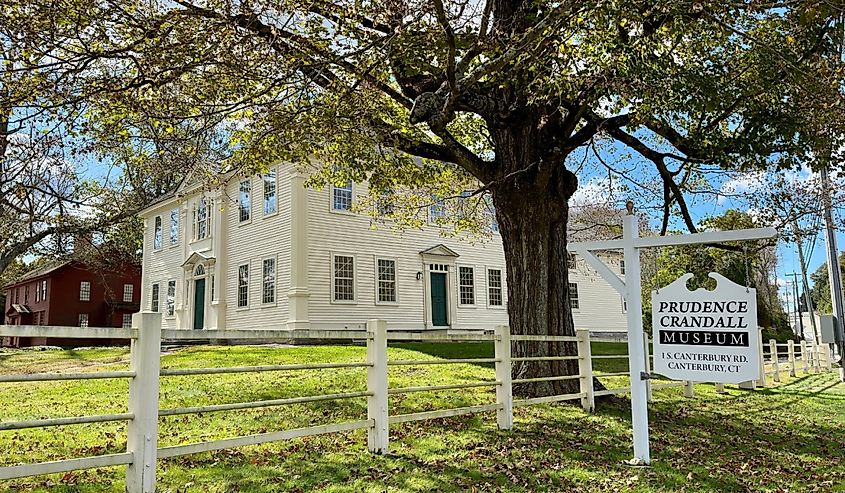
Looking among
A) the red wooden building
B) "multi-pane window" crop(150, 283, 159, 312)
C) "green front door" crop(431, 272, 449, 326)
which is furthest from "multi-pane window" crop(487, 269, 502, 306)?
the red wooden building

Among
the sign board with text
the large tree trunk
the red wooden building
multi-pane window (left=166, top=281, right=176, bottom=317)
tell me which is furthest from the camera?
the red wooden building

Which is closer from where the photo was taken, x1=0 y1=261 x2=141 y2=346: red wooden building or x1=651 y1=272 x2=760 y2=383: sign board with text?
x1=651 y1=272 x2=760 y2=383: sign board with text

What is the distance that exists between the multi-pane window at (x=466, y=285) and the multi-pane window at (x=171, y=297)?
11.8 m

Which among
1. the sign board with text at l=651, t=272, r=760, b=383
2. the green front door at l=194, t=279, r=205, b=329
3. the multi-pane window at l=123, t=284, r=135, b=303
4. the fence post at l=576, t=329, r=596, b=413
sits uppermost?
the multi-pane window at l=123, t=284, r=135, b=303

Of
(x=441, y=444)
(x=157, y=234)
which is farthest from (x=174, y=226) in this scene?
(x=441, y=444)

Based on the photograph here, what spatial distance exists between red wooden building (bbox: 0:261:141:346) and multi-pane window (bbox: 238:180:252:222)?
63.3ft

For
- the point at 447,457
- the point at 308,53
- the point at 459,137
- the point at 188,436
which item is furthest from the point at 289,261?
the point at 447,457

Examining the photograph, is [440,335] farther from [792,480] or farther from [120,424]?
[120,424]

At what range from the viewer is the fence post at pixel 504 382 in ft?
25.1

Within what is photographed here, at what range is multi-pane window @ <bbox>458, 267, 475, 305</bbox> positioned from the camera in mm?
23953

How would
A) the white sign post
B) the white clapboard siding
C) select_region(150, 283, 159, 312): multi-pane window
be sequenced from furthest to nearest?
select_region(150, 283, 159, 312): multi-pane window
the white clapboard siding
the white sign post

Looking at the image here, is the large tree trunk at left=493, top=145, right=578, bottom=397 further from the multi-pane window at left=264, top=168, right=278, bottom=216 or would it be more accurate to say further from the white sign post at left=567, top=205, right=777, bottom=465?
the multi-pane window at left=264, top=168, right=278, bottom=216

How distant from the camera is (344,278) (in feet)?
68.5

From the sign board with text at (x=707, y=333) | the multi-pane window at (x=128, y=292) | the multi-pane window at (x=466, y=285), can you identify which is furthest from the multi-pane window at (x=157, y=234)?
the sign board with text at (x=707, y=333)
